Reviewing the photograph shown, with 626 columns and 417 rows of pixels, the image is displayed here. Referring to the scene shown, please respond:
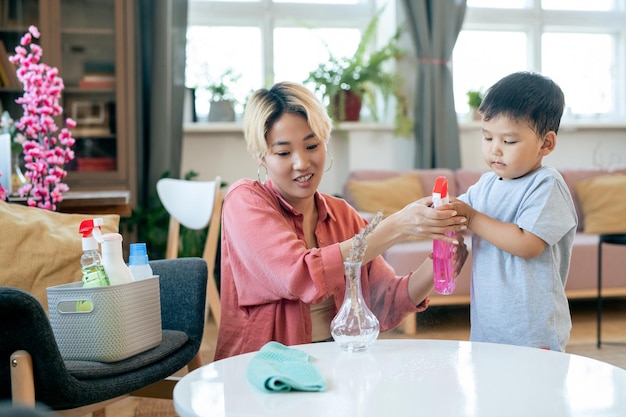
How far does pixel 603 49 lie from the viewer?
5.38m

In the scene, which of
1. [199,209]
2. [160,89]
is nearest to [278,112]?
[199,209]

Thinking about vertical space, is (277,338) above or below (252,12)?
below

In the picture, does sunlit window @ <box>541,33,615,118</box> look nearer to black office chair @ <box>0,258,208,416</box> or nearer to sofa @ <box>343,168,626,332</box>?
sofa @ <box>343,168,626,332</box>

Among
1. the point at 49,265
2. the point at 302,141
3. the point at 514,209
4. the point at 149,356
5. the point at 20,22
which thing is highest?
the point at 20,22

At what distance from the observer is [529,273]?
4.82 feet

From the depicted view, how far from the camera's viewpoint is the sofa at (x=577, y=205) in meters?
3.85

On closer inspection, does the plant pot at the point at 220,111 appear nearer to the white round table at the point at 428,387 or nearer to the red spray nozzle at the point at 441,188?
the red spray nozzle at the point at 441,188

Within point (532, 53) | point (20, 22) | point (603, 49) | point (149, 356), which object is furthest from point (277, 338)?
point (603, 49)

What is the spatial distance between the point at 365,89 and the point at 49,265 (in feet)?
10.8

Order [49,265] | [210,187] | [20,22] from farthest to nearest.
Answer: [20,22] < [210,187] < [49,265]

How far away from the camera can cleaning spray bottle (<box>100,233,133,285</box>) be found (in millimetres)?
1477

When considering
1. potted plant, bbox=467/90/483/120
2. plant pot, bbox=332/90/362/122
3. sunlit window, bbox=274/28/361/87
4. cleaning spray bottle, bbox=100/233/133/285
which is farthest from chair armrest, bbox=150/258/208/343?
potted plant, bbox=467/90/483/120

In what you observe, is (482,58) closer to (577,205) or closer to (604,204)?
(577,205)

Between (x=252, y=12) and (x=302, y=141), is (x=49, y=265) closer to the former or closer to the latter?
(x=302, y=141)
